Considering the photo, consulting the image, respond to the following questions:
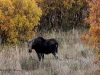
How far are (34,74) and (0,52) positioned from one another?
3.22m

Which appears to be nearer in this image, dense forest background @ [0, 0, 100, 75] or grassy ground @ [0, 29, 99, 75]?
dense forest background @ [0, 0, 100, 75]

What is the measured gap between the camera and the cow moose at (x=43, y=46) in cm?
1286

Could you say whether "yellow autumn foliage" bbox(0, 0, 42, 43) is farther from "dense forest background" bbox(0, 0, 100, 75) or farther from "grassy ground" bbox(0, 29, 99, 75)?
"grassy ground" bbox(0, 29, 99, 75)

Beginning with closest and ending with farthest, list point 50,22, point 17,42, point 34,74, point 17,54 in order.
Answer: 1. point 34,74
2. point 17,54
3. point 17,42
4. point 50,22

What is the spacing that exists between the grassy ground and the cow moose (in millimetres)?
344

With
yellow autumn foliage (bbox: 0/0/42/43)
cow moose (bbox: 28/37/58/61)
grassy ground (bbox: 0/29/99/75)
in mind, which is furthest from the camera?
yellow autumn foliage (bbox: 0/0/42/43)

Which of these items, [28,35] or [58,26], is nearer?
[28,35]

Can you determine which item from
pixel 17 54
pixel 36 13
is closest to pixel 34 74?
pixel 17 54

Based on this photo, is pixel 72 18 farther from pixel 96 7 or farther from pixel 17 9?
pixel 96 7

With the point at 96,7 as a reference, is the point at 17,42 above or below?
below

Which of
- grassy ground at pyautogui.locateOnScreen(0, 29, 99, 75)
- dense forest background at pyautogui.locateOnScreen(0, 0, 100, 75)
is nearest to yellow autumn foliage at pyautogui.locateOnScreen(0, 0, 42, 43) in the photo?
dense forest background at pyautogui.locateOnScreen(0, 0, 100, 75)

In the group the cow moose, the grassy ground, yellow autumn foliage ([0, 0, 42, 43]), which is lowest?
the grassy ground

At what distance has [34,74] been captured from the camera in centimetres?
1045

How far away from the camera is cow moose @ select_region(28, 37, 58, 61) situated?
42.2ft
